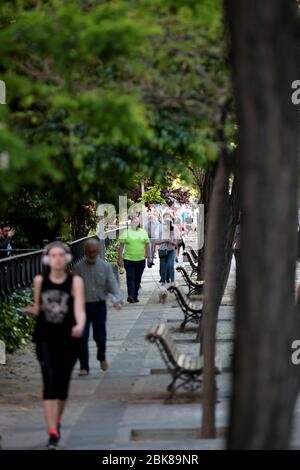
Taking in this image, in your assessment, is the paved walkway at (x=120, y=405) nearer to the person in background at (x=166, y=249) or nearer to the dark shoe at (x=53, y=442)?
the dark shoe at (x=53, y=442)

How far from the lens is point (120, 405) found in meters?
13.8

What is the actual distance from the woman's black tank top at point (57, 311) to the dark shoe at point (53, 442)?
0.80 metres

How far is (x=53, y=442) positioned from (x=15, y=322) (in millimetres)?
9326

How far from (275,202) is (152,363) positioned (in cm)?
1062

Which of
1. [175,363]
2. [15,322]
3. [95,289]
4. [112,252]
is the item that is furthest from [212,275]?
[112,252]

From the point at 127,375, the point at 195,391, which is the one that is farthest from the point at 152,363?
the point at 195,391

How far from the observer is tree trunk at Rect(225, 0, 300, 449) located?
6.85 meters

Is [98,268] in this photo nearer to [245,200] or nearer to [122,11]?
[122,11]

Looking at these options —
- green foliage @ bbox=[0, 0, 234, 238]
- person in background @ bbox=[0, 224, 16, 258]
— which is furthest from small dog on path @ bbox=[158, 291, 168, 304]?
green foliage @ bbox=[0, 0, 234, 238]

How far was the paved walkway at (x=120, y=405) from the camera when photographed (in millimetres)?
11617

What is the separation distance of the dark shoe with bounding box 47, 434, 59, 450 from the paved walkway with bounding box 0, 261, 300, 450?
0.33 metres

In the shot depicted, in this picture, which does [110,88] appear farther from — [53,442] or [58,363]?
[53,442]

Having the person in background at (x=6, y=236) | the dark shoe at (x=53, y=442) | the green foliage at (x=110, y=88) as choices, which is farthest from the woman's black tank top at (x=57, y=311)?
the person in background at (x=6, y=236)

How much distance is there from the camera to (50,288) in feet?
35.6
